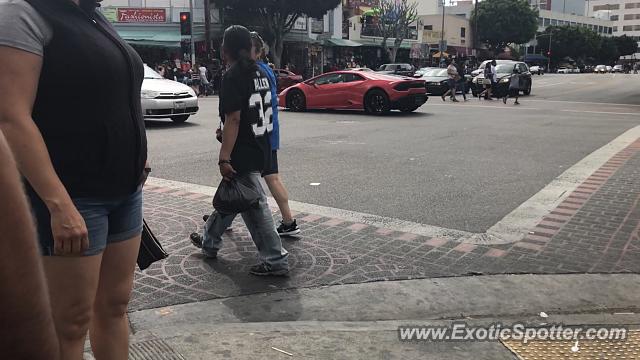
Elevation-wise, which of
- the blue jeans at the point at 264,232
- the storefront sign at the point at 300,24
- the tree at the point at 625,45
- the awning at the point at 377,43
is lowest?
the blue jeans at the point at 264,232

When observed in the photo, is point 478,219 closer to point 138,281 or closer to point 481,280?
point 481,280

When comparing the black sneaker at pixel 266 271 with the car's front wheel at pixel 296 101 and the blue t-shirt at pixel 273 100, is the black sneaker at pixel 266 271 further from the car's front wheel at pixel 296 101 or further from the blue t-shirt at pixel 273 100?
the car's front wheel at pixel 296 101

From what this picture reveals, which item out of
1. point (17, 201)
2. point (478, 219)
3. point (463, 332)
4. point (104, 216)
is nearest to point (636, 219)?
point (478, 219)

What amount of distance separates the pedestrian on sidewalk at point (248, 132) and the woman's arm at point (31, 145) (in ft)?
6.95

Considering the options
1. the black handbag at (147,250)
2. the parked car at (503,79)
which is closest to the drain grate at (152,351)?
the black handbag at (147,250)

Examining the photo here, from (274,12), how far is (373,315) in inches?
1371

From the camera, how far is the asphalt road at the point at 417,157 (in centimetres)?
623

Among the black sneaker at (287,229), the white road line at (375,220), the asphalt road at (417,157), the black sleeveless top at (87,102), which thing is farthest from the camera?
the asphalt road at (417,157)

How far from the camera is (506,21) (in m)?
72.9

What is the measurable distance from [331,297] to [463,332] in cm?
89

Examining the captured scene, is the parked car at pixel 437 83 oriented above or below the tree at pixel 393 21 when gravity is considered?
below

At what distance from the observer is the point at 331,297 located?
3736mm

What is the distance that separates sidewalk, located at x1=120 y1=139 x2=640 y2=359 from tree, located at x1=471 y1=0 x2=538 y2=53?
7270cm

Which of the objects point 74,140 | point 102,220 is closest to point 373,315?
point 102,220
